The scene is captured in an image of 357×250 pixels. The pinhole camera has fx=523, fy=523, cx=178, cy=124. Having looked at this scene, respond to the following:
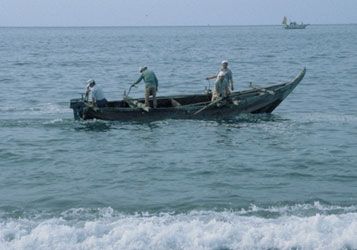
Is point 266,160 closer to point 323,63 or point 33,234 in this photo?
point 33,234

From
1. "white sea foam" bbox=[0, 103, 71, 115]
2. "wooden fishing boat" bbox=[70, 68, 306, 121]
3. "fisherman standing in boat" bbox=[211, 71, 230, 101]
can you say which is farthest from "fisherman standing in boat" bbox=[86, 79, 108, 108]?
"white sea foam" bbox=[0, 103, 71, 115]

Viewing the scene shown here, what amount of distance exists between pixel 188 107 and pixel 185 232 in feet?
35.0

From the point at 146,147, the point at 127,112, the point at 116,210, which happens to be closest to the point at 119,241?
the point at 116,210

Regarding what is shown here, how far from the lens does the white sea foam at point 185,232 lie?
9.87 m

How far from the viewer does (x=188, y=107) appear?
2059 centimetres

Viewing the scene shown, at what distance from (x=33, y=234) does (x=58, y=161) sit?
5.74 m

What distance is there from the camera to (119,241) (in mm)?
10016

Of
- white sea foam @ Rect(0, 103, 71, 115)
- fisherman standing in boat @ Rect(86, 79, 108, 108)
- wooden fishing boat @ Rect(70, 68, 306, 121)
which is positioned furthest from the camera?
white sea foam @ Rect(0, 103, 71, 115)

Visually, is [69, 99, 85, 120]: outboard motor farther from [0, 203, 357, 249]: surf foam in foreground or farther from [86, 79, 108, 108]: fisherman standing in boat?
[0, 203, 357, 249]: surf foam in foreground

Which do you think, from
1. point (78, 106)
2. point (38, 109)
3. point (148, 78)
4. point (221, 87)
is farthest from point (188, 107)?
point (38, 109)

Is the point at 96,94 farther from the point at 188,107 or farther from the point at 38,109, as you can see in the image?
the point at 38,109

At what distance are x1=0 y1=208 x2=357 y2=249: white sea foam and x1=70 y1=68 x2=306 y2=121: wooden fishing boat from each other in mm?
9188

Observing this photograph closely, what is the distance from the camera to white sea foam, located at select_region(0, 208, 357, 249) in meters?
9.87

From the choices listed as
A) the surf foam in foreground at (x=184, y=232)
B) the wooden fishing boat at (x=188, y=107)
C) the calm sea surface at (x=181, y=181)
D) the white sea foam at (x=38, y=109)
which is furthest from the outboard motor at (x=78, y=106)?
the surf foam in foreground at (x=184, y=232)
